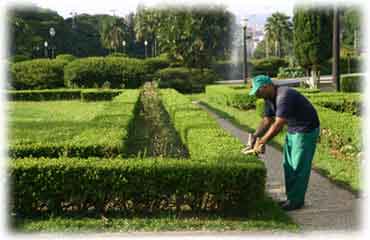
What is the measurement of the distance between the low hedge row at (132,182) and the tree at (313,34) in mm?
19416

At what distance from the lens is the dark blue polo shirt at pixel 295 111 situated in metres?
5.52

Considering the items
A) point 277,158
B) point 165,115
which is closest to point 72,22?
point 165,115

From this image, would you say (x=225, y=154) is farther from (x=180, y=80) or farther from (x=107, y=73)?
(x=180, y=80)

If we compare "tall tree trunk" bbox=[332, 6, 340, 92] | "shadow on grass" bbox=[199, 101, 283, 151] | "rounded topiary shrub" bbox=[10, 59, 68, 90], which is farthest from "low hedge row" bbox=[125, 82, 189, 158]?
"rounded topiary shrub" bbox=[10, 59, 68, 90]

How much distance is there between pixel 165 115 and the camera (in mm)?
14805

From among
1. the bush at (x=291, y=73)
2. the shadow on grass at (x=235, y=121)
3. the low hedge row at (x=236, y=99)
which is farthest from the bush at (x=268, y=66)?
the shadow on grass at (x=235, y=121)

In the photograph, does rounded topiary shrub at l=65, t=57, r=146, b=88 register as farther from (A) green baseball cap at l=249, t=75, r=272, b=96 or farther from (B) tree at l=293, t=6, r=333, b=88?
(A) green baseball cap at l=249, t=75, r=272, b=96

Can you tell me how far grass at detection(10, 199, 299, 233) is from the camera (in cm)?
498

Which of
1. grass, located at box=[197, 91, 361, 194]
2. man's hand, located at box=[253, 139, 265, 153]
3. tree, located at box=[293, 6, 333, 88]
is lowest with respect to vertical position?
grass, located at box=[197, 91, 361, 194]

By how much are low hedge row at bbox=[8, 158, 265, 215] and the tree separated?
63.7ft

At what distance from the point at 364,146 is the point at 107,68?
2155 cm

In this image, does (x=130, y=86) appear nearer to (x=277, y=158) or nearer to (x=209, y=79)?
(x=209, y=79)

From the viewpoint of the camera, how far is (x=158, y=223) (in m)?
5.11

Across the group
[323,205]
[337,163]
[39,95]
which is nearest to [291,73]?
[39,95]
